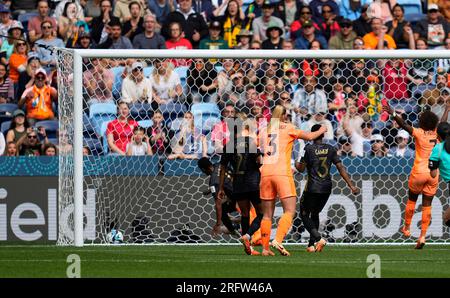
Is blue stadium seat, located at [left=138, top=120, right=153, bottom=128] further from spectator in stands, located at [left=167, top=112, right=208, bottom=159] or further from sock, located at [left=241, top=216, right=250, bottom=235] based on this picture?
sock, located at [left=241, top=216, right=250, bottom=235]

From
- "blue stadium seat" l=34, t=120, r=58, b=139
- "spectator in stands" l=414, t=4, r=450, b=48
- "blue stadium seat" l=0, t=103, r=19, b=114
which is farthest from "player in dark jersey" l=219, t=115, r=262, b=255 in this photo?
"spectator in stands" l=414, t=4, r=450, b=48

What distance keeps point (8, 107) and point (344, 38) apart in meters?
6.90

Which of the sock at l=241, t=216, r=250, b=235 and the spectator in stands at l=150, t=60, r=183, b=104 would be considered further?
the spectator in stands at l=150, t=60, r=183, b=104

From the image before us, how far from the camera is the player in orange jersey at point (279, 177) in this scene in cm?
1797

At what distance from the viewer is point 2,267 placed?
15.0m

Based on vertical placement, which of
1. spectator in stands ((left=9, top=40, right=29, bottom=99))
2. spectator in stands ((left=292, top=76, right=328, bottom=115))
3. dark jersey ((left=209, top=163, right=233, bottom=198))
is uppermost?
spectator in stands ((left=9, top=40, right=29, bottom=99))

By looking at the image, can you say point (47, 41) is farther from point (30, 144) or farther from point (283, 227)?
point (283, 227)

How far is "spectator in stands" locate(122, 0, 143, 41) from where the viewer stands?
86.5 feet

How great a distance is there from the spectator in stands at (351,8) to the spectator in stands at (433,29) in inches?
50.7

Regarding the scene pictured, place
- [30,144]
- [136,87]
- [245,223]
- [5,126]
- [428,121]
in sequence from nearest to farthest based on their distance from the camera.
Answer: [245,223], [428,121], [136,87], [30,144], [5,126]

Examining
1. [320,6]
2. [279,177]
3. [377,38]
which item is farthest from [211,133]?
[320,6]

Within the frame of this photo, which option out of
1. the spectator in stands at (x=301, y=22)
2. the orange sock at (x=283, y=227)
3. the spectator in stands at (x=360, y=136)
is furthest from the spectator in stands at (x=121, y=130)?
the spectator in stands at (x=301, y=22)

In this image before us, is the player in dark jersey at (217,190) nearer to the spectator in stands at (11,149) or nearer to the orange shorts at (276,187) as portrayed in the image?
the orange shorts at (276,187)

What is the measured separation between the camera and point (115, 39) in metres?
26.1
